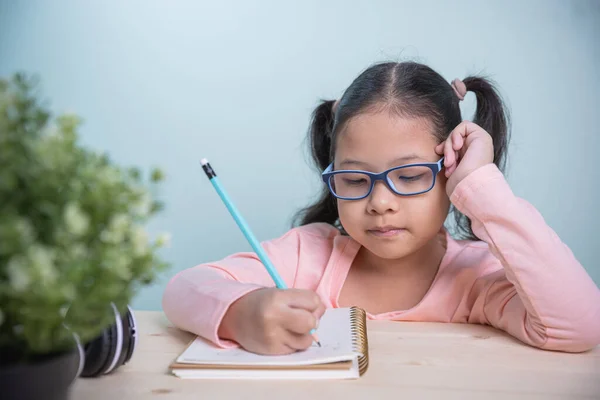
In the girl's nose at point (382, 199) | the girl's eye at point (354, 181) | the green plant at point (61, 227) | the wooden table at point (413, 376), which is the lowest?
the wooden table at point (413, 376)

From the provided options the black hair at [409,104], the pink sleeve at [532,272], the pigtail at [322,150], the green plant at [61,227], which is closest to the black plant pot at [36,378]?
the green plant at [61,227]

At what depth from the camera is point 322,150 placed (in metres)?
1.42

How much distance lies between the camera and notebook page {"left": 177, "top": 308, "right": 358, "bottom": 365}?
28.9 inches

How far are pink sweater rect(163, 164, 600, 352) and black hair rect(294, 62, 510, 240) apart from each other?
21 centimetres

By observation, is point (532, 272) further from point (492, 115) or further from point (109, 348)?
point (109, 348)

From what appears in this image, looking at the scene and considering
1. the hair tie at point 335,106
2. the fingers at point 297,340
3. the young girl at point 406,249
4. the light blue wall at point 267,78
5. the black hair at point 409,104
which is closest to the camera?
the fingers at point 297,340

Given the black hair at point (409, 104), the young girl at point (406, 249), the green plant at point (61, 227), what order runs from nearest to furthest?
1. the green plant at point (61, 227)
2. the young girl at point (406, 249)
3. the black hair at point (409, 104)

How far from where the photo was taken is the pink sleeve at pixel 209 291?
2.83ft

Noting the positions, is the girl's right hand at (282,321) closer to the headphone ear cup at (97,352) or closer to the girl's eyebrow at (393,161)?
the headphone ear cup at (97,352)

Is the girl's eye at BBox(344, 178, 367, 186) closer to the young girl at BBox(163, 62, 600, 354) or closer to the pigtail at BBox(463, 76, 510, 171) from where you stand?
the young girl at BBox(163, 62, 600, 354)

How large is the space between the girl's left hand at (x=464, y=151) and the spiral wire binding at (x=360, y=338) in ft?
0.79

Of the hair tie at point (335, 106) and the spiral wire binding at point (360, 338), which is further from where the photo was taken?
the hair tie at point (335, 106)

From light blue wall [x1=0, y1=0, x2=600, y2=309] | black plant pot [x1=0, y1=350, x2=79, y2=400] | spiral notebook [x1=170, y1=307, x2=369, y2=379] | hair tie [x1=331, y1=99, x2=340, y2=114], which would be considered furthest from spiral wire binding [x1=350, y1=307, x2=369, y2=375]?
light blue wall [x1=0, y1=0, x2=600, y2=309]

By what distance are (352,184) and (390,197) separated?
0.26ft
